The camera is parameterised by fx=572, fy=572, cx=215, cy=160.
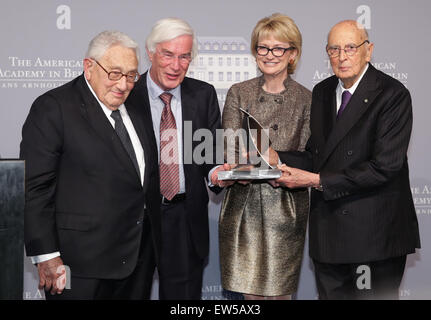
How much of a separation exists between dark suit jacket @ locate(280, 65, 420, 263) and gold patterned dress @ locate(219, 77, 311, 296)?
14 centimetres

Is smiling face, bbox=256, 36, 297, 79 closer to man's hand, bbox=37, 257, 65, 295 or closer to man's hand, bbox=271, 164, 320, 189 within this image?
man's hand, bbox=271, 164, 320, 189

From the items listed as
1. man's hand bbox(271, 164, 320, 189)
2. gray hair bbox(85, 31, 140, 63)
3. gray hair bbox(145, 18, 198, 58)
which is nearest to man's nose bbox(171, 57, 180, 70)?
gray hair bbox(145, 18, 198, 58)

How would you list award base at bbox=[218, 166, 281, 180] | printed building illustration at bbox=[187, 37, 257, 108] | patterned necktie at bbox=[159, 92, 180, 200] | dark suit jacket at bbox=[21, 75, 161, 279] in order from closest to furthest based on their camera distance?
dark suit jacket at bbox=[21, 75, 161, 279]
award base at bbox=[218, 166, 281, 180]
patterned necktie at bbox=[159, 92, 180, 200]
printed building illustration at bbox=[187, 37, 257, 108]

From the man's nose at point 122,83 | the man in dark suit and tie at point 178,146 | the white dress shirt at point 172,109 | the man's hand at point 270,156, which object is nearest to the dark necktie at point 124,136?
the man's nose at point 122,83

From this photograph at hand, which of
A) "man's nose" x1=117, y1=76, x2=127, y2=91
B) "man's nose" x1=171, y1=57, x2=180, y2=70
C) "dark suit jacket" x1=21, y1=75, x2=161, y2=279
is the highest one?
"man's nose" x1=171, y1=57, x2=180, y2=70

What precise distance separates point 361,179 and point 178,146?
102cm

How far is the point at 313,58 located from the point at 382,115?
1456mm

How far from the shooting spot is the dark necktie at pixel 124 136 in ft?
9.32

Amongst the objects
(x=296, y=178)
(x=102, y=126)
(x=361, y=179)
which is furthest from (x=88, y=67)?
(x=361, y=179)

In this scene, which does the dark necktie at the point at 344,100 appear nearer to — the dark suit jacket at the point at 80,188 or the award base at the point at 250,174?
the award base at the point at 250,174

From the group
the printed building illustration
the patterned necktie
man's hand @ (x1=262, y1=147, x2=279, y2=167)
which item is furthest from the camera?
the printed building illustration

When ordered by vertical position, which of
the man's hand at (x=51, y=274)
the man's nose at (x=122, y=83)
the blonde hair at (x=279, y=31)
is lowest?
the man's hand at (x=51, y=274)

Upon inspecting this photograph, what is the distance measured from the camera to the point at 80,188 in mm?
2754

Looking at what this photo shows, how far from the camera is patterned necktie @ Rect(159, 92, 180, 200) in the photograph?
10.5 feet
